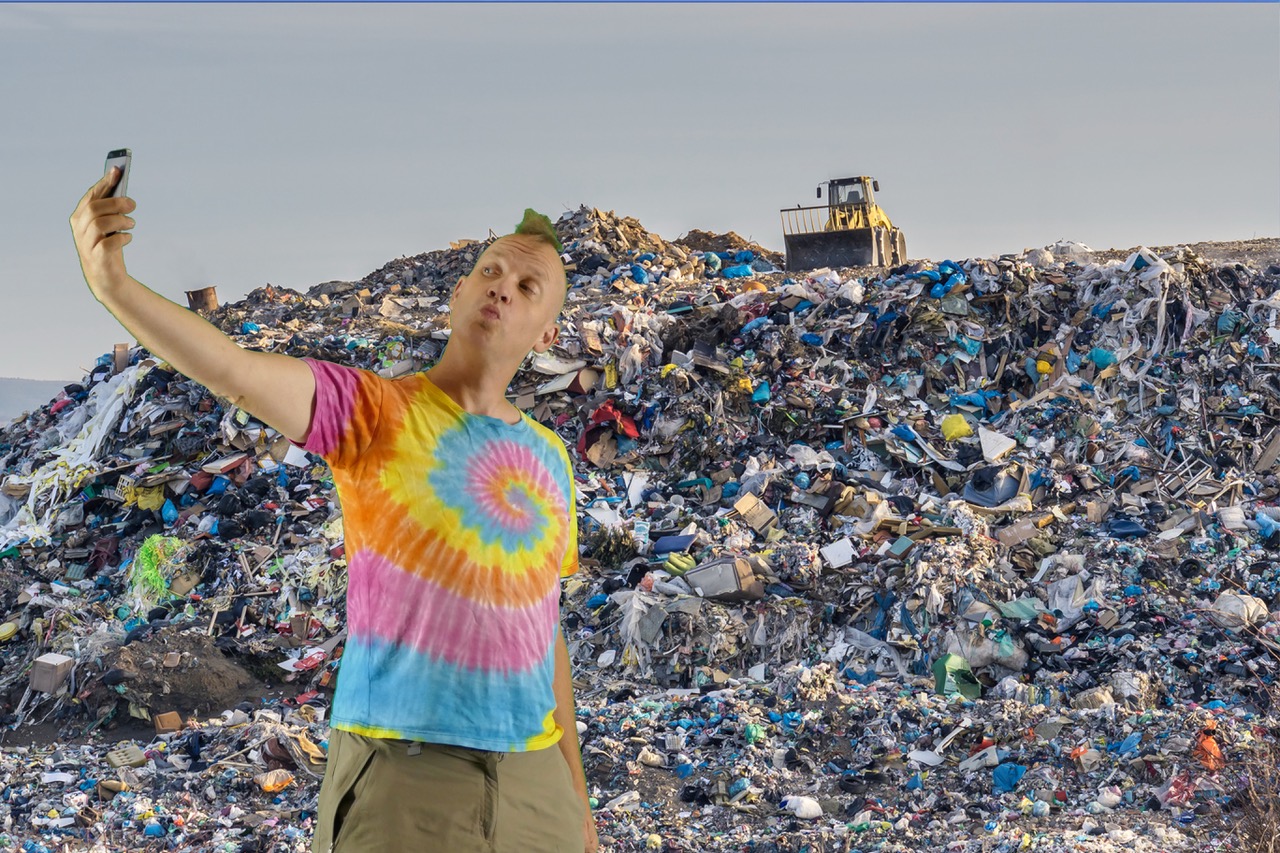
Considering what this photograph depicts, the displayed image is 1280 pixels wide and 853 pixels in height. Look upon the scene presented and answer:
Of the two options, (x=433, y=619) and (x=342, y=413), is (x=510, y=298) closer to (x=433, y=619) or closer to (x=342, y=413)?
(x=342, y=413)

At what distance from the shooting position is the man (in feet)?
6.47

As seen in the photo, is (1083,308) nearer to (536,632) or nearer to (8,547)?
(8,547)

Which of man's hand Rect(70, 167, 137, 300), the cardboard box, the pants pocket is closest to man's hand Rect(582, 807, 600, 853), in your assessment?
the pants pocket

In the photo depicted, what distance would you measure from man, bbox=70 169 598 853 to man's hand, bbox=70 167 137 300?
0.90 feet

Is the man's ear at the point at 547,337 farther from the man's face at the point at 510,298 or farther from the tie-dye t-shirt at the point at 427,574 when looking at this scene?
the tie-dye t-shirt at the point at 427,574

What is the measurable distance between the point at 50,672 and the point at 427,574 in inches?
307

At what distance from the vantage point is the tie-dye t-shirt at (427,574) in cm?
198

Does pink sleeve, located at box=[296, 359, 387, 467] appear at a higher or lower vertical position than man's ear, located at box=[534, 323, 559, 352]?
lower

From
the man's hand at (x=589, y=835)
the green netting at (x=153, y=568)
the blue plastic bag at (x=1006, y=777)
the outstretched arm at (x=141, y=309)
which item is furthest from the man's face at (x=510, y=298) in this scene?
the green netting at (x=153, y=568)

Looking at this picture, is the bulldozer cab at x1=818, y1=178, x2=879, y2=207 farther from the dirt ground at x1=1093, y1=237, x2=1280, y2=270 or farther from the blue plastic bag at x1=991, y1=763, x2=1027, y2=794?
the blue plastic bag at x1=991, y1=763, x2=1027, y2=794

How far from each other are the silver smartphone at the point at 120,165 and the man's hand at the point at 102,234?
0.01 m

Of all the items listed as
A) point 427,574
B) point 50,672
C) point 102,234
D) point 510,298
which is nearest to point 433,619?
point 427,574

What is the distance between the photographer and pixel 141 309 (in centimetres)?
168

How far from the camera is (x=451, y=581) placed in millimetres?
2004
